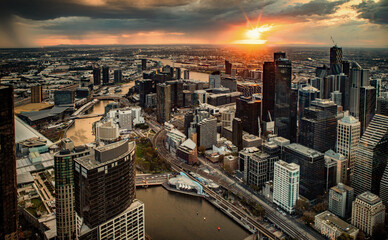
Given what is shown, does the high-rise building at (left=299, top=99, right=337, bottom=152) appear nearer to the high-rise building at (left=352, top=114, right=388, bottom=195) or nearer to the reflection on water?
the high-rise building at (left=352, top=114, right=388, bottom=195)

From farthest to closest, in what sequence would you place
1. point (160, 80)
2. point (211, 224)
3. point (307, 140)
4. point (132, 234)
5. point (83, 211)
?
point (160, 80)
point (307, 140)
point (211, 224)
point (132, 234)
point (83, 211)

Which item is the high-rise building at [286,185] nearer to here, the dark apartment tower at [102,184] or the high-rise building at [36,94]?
the dark apartment tower at [102,184]

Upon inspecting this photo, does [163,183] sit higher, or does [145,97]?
[145,97]

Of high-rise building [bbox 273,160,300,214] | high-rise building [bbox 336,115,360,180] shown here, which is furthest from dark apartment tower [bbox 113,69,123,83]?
high-rise building [bbox 273,160,300,214]

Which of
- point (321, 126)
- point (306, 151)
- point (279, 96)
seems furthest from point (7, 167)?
point (279, 96)

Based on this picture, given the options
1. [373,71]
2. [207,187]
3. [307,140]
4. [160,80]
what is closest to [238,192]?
[207,187]


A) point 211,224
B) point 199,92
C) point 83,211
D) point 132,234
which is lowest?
point 211,224

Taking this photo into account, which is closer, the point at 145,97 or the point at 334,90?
the point at 334,90

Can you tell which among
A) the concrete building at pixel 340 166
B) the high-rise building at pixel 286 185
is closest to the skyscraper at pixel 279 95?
the concrete building at pixel 340 166

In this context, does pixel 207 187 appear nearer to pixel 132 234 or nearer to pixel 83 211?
pixel 132 234
